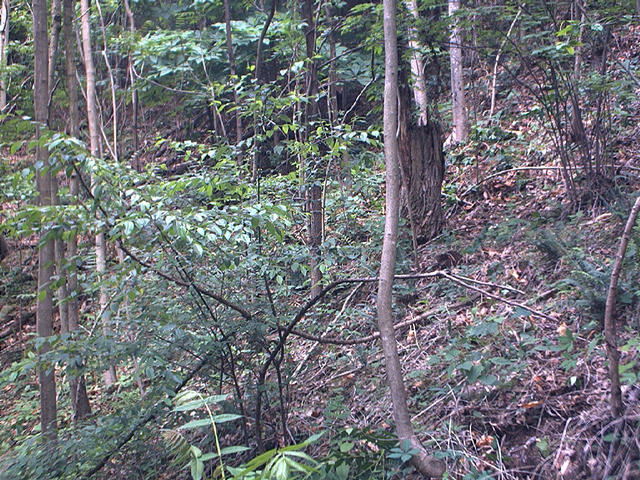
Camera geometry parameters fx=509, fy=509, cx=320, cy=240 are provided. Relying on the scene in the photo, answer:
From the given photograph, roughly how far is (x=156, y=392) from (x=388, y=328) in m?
1.54

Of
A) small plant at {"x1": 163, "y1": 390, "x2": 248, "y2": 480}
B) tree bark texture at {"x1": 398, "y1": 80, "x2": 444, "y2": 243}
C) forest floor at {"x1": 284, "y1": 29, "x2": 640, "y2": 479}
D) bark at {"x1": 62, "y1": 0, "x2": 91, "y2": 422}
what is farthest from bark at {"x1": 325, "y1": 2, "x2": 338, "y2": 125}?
small plant at {"x1": 163, "y1": 390, "x2": 248, "y2": 480}

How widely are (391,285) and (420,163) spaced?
12.3ft

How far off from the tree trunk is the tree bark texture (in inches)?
127

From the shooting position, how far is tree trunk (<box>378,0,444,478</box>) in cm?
284

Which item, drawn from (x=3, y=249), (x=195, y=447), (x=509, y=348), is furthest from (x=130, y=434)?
(x=3, y=249)

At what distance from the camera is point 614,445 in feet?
8.54

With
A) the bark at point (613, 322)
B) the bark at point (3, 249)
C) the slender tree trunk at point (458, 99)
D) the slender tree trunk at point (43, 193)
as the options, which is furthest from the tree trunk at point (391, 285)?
the bark at point (3, 249)

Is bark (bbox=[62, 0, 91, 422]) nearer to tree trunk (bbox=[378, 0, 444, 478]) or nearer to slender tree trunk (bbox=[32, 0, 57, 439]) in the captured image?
slender tree trunk (bbox=[32, 0, 57, 439])

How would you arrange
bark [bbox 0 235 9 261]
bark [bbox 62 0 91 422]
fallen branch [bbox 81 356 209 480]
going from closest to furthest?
fallen branch [bbox 81 356 209 480] < bark [bbox 62 0 91 422] < bark [bbox 0 235 9 261]

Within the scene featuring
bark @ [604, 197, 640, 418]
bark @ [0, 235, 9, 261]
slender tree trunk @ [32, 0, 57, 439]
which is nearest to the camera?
bark @ [604, 197, 640, 418]

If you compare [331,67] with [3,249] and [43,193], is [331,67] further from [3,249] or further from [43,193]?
[3,249]

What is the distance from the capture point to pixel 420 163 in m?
6.44

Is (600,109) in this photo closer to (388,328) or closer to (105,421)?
(388,328)

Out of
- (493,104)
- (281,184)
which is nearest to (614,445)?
(281,184)
